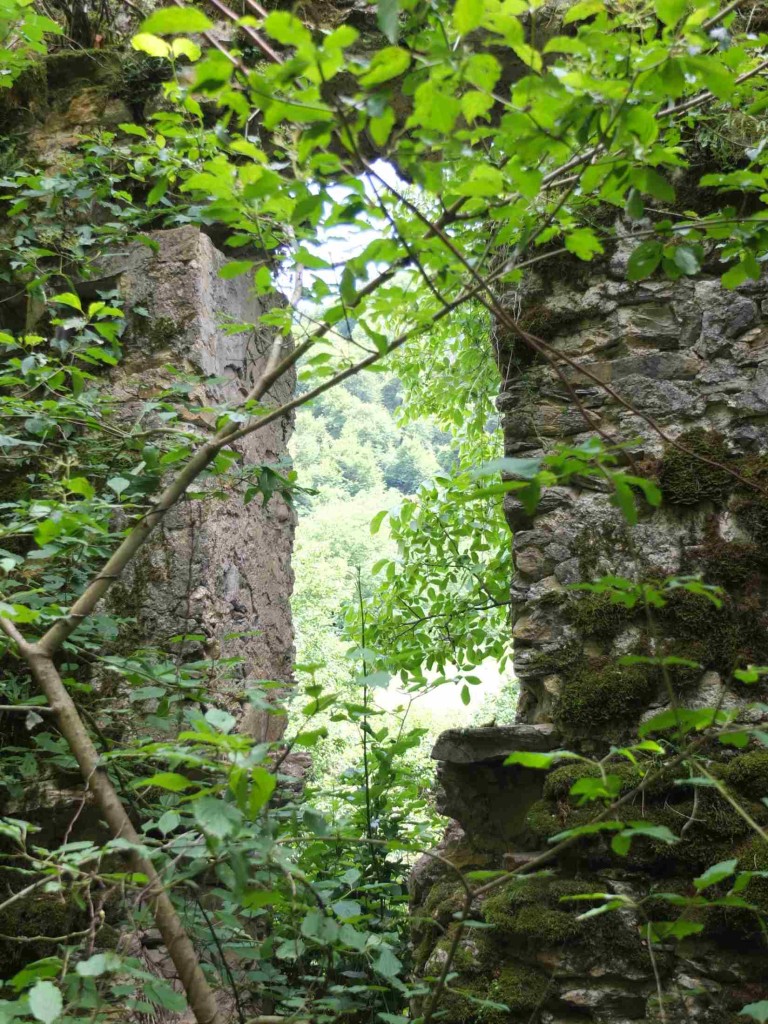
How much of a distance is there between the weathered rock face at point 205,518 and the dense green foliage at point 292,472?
12cm

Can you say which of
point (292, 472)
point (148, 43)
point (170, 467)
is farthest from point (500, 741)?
point (148, 43)

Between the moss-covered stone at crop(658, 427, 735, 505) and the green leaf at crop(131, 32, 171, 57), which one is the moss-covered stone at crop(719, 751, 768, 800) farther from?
the green leaf at crop(131, 32, 171, 57)

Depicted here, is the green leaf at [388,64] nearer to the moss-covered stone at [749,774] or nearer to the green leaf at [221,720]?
the green leaf at [221,720]

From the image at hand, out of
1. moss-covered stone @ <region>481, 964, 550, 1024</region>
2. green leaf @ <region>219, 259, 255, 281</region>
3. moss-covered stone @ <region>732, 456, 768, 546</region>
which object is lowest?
moss-covered stone @ <region>481, 964, 550, 1024</region>

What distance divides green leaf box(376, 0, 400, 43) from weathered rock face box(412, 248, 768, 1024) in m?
1.10

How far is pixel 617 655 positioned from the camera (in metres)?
2.48

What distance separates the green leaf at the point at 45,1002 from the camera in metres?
1.13

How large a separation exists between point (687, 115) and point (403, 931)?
9.13 ft

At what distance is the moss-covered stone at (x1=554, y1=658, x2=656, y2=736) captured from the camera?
2389mm

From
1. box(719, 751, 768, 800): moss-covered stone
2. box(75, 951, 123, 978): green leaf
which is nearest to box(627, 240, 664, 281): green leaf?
box(719, 751, 768, 800): moss-covered stone

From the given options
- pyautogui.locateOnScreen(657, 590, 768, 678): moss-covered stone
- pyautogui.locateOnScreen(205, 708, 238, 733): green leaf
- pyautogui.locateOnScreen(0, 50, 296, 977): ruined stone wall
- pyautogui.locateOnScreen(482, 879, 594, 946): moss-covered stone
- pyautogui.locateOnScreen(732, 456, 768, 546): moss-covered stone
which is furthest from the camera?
pyautogui.locateOnScreen(0, 50, 296, 977): ruined stone wall

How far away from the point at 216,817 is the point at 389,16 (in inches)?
46.7

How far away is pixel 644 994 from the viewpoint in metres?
1.99

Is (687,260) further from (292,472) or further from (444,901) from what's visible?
(444,901)
